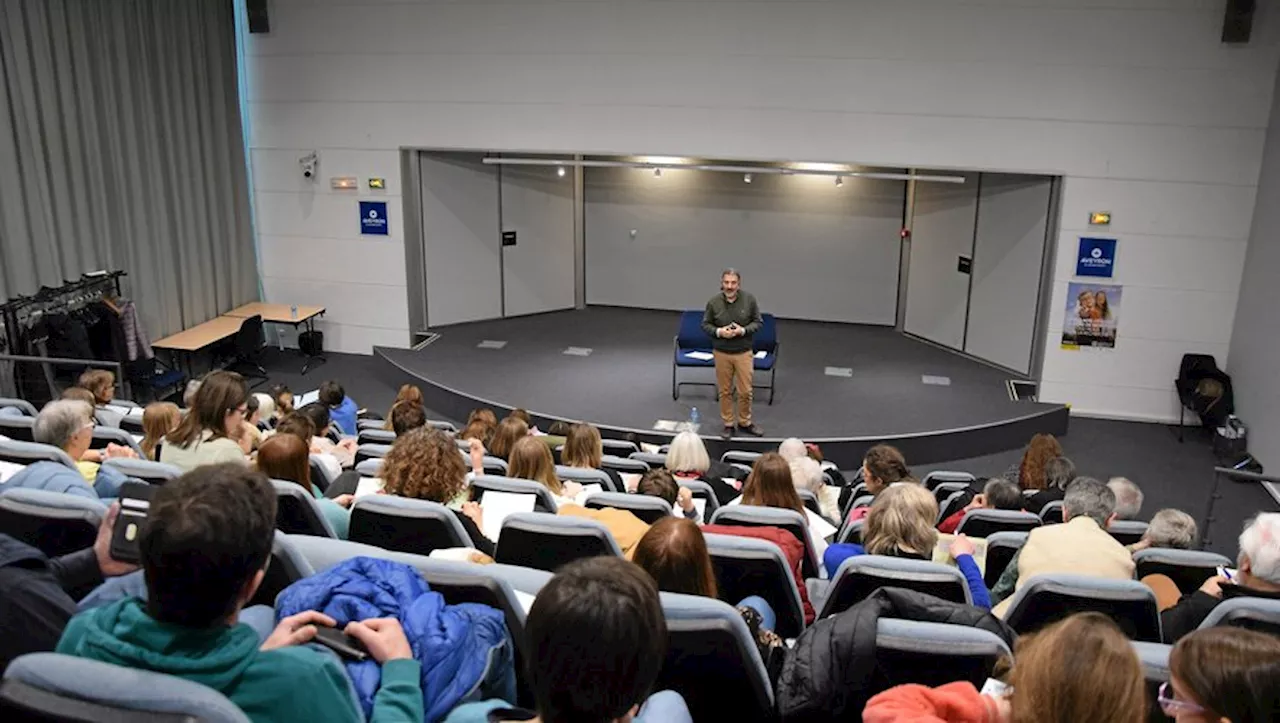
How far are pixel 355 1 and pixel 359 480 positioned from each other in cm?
800

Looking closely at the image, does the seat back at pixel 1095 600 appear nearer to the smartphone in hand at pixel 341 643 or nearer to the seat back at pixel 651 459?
the smartphone in hand at pixel 341 643

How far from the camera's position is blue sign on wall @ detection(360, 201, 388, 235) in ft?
37.1

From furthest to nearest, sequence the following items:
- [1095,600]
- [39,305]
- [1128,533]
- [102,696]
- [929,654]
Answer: [39,305] → [1128,533] → [1095,600] → [929,654] → [102,696]

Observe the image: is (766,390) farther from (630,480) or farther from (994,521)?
(994,521)

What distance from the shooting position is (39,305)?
879 centimetres

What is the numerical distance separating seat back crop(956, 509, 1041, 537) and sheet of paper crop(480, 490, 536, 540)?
2.20 meters

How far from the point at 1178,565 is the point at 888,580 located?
5.62 feet

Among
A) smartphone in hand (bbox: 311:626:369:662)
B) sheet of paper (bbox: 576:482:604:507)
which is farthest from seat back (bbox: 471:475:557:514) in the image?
smartphone in hand (bbox: 311:626:369:662)

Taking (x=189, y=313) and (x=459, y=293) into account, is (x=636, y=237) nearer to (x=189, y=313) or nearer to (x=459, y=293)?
(x=459, y=293)

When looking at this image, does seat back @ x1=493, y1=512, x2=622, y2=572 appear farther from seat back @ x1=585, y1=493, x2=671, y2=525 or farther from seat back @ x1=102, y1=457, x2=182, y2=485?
seat back @ x1=102, y1=457, x2=182, y2=485

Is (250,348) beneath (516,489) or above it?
beneath

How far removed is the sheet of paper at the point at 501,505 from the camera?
168 inches

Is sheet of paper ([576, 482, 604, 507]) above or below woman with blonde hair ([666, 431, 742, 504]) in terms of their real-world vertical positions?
above

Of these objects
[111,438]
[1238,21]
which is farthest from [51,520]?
[1238,21]
